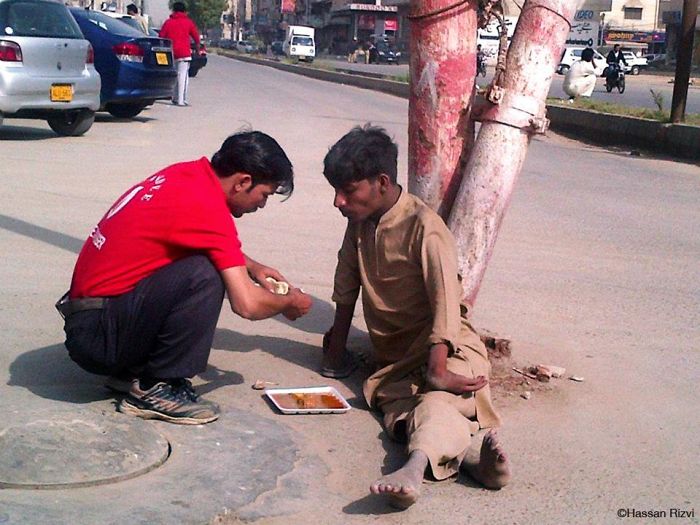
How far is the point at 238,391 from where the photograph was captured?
4.54 metres

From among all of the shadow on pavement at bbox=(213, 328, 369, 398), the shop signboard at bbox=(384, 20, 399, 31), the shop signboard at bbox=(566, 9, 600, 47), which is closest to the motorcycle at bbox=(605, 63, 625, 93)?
the shadow on pavement at bbox=(213, 328, 369, 398)

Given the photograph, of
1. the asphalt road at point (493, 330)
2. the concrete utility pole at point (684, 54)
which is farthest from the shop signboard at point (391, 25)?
the asphalt road at point (493, 330)

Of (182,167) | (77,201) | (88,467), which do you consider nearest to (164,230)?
(182,167)

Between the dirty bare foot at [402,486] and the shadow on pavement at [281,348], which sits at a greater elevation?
the dirty bare foot at [402,486]

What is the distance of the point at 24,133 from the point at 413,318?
10543 millimetres

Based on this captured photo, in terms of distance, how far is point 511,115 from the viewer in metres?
4.63

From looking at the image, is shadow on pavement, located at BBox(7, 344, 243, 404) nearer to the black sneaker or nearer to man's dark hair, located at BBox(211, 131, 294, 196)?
Result: the black sneaker

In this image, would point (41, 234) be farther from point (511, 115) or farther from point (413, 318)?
point (511, 115)

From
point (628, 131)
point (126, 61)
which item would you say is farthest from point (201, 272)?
point (628, 131)

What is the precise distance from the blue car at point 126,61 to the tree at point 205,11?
88910 millimetres

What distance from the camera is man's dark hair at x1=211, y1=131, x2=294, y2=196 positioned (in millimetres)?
3943

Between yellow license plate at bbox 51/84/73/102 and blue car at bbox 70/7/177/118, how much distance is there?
2159mm

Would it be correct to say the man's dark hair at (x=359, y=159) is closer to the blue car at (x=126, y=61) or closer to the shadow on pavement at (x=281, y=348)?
the shadow on pavement at (x=281, y=348)

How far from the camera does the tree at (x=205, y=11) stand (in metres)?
103
